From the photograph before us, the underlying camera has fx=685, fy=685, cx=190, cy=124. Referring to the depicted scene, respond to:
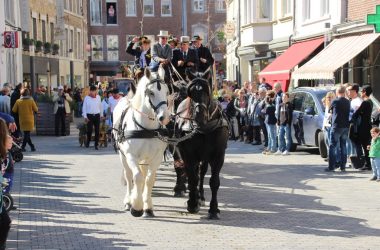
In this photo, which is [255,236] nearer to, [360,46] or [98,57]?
[360,46]

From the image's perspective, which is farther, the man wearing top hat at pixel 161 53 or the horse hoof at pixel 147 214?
the man wearing top hat at pixel 161 53

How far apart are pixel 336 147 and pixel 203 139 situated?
577 cm

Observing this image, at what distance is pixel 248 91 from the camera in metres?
24.3

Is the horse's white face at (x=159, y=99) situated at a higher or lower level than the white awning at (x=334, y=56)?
lower

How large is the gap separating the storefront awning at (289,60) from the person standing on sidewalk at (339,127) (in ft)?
35.1

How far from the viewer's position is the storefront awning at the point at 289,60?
25.8m

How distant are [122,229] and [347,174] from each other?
6.79 meters

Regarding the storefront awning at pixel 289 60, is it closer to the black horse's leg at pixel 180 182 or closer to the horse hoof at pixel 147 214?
the black horse's leg at pixel 180 182

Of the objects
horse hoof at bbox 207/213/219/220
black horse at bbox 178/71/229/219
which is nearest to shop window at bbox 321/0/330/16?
black horse at bbox 178/71/229/219

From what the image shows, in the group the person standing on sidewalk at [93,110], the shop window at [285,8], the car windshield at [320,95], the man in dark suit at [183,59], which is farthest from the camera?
the shop window at [285,8]

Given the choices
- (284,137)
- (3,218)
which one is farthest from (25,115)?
(3,218)

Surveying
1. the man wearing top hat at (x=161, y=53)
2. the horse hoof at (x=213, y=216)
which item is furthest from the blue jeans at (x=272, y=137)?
the horse hoof at (x=213, y=216)

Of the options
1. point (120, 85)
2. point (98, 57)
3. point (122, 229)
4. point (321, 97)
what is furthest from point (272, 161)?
point (98, 57)

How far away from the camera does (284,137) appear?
61.9ft
